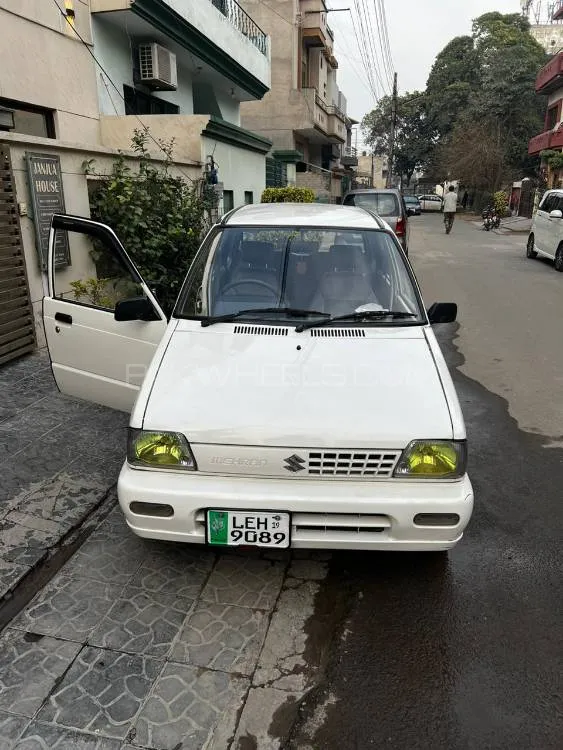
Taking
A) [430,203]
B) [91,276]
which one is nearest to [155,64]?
[91,276]

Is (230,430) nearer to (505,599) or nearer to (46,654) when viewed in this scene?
(46,654)

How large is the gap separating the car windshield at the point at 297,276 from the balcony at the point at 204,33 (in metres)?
7.14

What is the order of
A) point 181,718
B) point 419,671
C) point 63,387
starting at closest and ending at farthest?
point 181,718, point 419,671, point 63,387

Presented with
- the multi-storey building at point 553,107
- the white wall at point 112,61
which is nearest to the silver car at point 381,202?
the white wall at point 112,61

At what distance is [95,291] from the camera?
6250 mm

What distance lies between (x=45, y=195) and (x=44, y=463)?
3.40 metres

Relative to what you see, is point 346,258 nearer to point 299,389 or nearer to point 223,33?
point 299,389

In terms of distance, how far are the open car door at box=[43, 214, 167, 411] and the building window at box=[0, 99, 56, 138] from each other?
14.1 ft

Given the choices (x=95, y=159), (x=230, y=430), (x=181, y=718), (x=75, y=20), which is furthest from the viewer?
(x=75, y=20)

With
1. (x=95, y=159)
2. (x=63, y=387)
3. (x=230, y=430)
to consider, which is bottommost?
(x=63, y=387)

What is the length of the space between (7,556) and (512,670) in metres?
2.62

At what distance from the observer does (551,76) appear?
28.0 metres

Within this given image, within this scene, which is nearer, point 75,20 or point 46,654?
point 46,654

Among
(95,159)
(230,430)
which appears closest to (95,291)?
(95,159)
